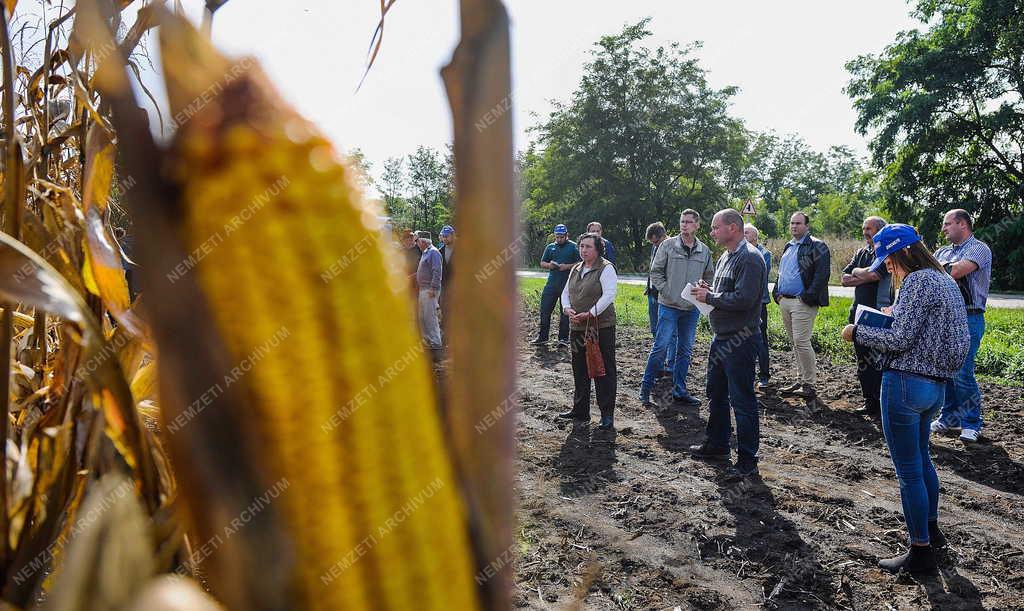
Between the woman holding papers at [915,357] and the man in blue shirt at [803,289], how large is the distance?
9.67 ft

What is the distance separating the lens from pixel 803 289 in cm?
604

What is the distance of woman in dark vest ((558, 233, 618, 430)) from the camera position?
5.38 m

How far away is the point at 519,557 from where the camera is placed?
3.41 metres

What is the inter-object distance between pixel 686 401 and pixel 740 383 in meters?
1.97

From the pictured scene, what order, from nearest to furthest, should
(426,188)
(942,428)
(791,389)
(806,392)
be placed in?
1. (426,188)
2. (942,428)
3. (806,392)
4. (791,389)

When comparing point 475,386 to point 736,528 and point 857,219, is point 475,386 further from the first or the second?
point 857,219

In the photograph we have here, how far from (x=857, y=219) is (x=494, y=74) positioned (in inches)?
1897

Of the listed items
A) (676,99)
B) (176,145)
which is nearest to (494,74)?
(176,145)

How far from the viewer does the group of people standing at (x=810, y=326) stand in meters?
3.00

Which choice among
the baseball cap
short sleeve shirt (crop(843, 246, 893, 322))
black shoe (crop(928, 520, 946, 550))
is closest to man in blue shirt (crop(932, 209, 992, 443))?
short sleeve shirt (crop(843, 246, 893, 322))

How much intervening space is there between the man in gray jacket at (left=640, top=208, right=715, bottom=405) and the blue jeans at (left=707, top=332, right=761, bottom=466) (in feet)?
5.05

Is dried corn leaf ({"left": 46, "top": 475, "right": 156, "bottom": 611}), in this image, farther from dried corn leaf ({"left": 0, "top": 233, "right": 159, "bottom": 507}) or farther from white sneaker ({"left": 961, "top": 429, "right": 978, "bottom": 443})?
white sneaker ({"left": 961, "top": 429, "right": 978, "bottom": 443})

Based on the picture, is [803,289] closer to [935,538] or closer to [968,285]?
[968,285]

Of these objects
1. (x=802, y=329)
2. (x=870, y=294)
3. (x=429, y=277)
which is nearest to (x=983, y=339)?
(x=870, y=294)
